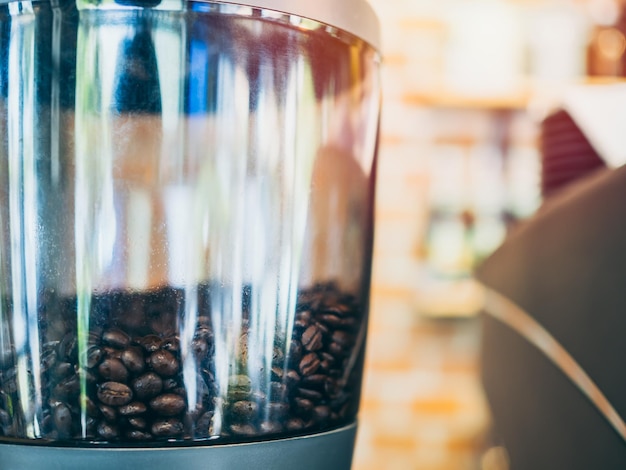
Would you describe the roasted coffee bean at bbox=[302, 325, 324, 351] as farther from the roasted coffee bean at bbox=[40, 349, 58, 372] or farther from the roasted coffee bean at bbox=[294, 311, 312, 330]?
the roasted coffee bean at bbox=[40, 349, 58, 372]

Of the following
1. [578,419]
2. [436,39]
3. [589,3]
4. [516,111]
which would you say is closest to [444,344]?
[516,111]

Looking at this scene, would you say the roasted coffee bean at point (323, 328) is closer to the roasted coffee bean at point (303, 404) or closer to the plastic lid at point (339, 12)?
the roasted coffee bean at point (303, 404)

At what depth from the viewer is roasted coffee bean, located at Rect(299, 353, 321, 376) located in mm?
494

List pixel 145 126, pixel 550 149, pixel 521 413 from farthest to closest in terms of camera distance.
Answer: pixel 550 149, pixel 521 413, pixel 145 126

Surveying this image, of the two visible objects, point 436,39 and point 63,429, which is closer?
point 63,429

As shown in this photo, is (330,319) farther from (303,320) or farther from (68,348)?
(68,348)

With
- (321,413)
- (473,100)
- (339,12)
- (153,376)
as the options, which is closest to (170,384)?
(153,376)

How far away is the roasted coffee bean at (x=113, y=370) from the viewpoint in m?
0.45

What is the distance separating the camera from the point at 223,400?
0.47 m

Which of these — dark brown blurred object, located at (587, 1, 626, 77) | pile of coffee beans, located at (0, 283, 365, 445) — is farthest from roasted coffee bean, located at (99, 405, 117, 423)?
dark brown blurred object, located at (587, 1, 626, 77)

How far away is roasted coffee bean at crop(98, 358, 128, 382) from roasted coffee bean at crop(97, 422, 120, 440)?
30mm

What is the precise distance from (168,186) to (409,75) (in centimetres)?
158

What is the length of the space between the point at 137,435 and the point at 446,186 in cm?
157

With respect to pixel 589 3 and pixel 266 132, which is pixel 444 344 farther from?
pixel 266 132
